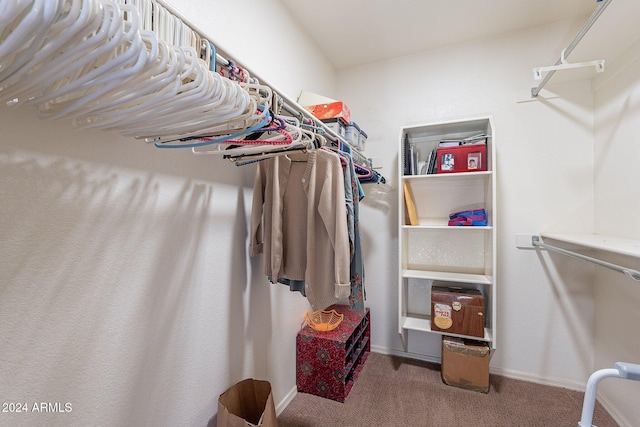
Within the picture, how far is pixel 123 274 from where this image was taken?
890 mm

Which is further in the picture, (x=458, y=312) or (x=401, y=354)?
(x=401, y=354)

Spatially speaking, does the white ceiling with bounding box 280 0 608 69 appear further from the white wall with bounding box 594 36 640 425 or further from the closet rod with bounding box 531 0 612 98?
the white wall with bounding box 594 36 640 425

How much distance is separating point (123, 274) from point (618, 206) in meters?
2.60

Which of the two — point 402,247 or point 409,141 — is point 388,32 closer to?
point 409,141

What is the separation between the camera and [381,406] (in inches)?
70.3

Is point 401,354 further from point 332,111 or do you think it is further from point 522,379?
point 332,111

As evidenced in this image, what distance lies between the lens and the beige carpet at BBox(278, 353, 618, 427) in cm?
165

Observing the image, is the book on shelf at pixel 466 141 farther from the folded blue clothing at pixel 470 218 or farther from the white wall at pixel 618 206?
the white wall at pixel 618 206

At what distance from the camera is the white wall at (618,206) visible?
1540 mm

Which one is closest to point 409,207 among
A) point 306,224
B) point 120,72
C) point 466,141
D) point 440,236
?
point 440,236

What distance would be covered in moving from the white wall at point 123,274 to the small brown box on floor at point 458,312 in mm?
1283

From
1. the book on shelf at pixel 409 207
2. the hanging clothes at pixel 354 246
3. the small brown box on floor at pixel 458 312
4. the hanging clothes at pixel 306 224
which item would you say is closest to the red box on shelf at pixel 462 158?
the book on shelf at pixel 409 207

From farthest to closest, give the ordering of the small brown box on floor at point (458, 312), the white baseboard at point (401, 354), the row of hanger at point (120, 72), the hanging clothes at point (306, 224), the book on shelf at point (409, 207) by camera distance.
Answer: the white baseboard at point (401, 354)
the book on shelf at point (409, 207)
the small brown box on floor at point (458, 312)
the hanging clothes at point (306, 224)
the row of hanger at point (120, 72)

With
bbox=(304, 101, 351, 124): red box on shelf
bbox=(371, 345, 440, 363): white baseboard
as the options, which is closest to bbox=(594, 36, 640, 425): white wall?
bbox=(371, 345, 440, 363): white baseboard
